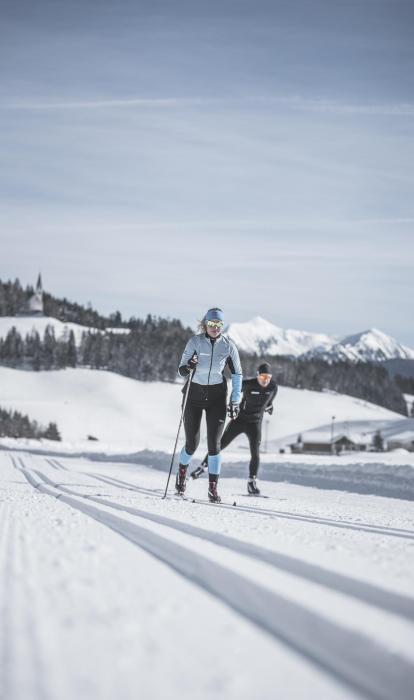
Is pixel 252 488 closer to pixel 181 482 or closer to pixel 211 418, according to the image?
pixel 181 482

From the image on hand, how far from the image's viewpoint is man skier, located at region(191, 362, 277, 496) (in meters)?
10.4

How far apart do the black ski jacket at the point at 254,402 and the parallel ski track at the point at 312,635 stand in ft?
25.6

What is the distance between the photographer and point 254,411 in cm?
1063

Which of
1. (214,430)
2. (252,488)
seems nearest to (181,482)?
(214,430)

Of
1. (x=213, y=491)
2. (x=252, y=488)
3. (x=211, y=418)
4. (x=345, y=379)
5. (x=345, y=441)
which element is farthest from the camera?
(x=345, y=379)

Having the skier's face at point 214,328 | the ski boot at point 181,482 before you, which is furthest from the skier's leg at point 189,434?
the skier's face at point 214,328

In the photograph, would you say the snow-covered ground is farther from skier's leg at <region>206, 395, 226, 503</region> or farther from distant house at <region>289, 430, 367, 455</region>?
distant house at <region>289, 430, 367, 455</region>

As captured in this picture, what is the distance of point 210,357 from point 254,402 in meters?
2.68

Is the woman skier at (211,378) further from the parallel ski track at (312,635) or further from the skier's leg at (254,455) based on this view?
the parallel ski track at (312,635)

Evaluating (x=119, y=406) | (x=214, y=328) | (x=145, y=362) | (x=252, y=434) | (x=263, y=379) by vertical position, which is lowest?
(x=252, y=434)

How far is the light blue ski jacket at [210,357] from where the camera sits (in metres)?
8.17

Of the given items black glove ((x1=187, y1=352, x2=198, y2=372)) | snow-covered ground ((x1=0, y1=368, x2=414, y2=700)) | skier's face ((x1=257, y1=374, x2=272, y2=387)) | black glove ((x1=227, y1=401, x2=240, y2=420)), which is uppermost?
skier's face ((x1=257, y1=374, x2=272, y2=387))

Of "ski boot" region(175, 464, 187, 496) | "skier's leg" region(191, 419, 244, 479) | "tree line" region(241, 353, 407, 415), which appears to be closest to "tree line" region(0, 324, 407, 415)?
"tree line" region(241, 353, 407, 415)

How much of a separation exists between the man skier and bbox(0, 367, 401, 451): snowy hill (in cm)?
9674
